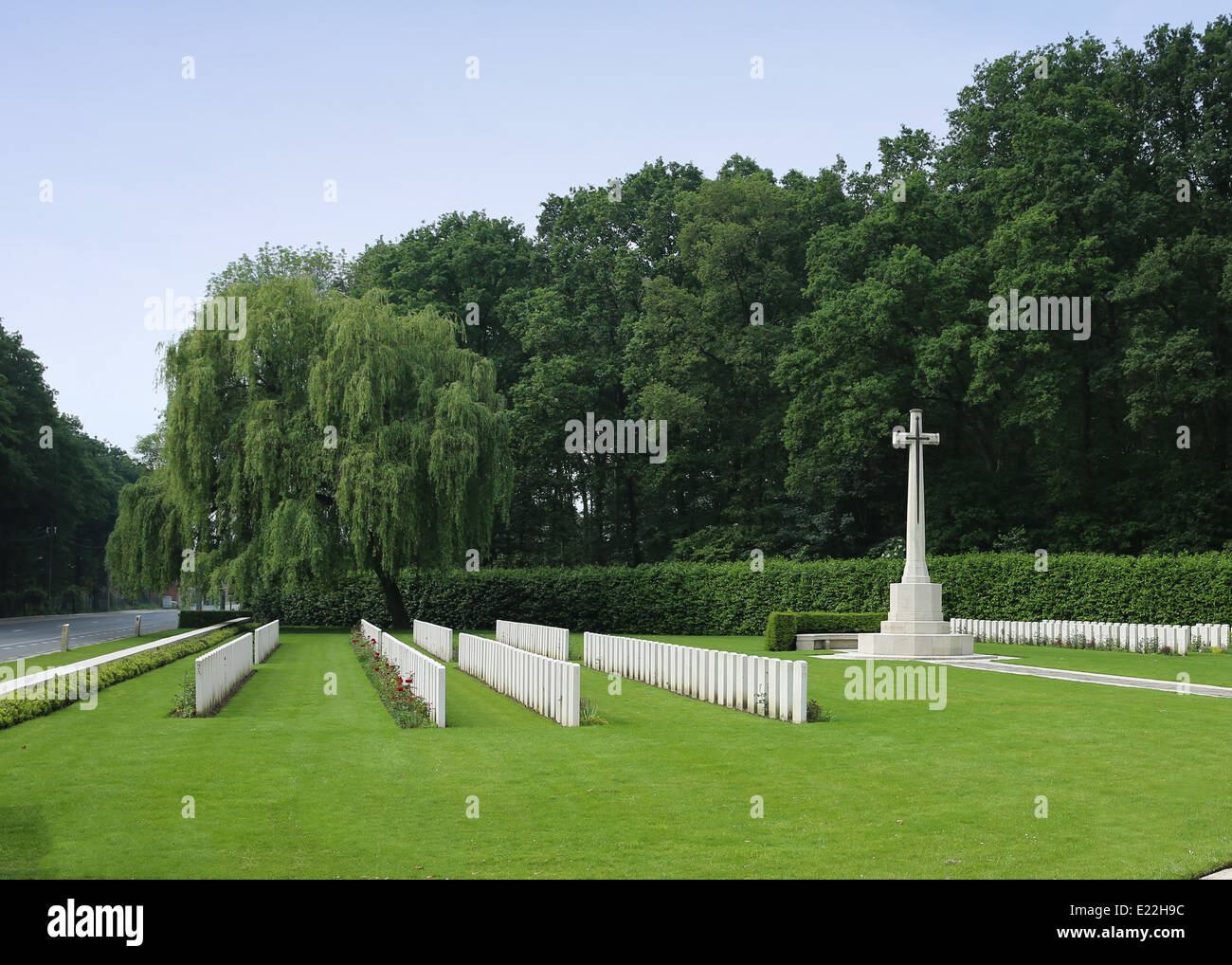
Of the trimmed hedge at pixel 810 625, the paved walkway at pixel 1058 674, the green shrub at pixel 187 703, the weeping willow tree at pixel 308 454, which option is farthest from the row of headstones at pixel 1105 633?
the green shrub at pixel 187 703

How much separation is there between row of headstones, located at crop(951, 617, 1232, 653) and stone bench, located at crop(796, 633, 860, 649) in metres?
4.24

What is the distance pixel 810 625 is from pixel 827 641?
0.68 m

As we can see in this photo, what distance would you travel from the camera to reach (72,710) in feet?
45.4

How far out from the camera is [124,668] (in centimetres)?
1858

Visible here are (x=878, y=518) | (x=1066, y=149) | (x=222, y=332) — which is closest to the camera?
(x=222, y=332)

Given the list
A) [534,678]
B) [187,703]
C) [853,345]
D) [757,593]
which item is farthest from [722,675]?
[853,345]

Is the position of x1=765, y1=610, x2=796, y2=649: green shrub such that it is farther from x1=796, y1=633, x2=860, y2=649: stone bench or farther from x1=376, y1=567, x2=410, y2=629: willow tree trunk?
x1=376, y1=567, x2=410, y2=629: willow tree trunk

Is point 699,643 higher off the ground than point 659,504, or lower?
lower

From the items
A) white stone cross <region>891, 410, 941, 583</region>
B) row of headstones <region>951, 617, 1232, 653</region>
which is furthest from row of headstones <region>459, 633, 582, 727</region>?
row of headstones <region>951, 617, 1232, 653</region>

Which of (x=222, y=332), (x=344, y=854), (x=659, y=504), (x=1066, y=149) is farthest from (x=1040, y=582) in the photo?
(x=344, y=854)

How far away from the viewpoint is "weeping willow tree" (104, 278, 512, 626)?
3244 centimetres

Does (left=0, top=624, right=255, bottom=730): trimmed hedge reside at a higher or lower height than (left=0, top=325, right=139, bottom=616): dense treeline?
lower
